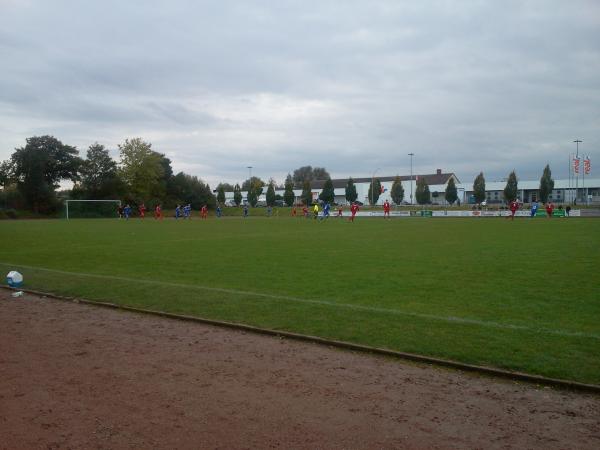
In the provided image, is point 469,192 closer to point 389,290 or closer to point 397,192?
point 397,192

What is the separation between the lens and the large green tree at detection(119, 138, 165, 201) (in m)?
84.8

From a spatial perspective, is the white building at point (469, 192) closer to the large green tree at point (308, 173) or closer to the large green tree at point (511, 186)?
the large green tree at point (511, 186)

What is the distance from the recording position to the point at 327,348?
6.80 meters

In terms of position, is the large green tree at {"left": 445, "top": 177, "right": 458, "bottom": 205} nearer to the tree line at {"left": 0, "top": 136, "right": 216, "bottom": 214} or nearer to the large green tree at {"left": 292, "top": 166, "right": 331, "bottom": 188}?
the tree line at {"left": 0, "top": 136, "right": 216, "bottom": 214}

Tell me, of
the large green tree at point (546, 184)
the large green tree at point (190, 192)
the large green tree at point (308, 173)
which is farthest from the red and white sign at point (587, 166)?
the large green tree at point (308, 173)

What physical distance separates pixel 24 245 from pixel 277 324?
19.0 m

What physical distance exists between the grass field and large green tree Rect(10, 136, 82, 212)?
5927 centimetres

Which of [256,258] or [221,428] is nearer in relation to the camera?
[221,428]

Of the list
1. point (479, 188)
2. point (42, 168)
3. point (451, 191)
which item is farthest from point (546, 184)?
point (42, 168)

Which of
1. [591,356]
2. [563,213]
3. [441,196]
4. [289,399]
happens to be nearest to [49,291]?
[289,399]

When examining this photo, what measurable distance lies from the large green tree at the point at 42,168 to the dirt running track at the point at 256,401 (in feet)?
243

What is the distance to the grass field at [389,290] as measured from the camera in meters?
6.73

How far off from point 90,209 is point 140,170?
17992 mm

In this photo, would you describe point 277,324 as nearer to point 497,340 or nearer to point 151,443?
point 497,340
